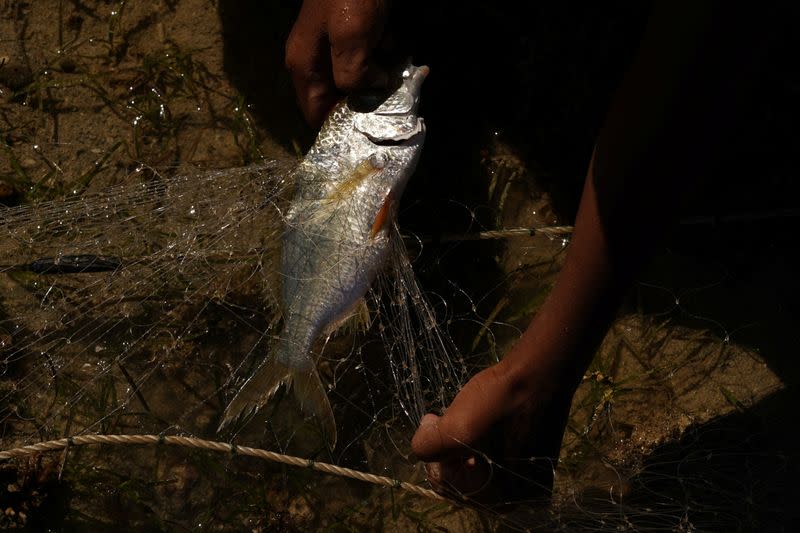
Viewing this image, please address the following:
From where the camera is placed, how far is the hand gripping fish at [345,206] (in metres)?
2.71

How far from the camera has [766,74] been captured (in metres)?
3.39

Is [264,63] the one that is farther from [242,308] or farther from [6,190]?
[6,190]

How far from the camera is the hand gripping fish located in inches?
107

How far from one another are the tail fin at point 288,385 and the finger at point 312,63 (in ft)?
3.31

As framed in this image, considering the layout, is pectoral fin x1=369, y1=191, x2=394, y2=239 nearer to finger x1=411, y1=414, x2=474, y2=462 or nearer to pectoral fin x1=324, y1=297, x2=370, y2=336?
Answer: pectoral fin x1=324, y1=297, x2=370, y2=336

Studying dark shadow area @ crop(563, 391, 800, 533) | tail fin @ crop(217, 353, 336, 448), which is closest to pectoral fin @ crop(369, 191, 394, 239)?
tail fin @ crop(217, 353, 336, 448)

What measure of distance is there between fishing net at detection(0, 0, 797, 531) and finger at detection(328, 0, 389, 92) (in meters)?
0.66

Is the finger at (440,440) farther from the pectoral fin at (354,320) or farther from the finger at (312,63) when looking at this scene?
the finger at (312,63)

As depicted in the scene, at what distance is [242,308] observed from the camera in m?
3.31

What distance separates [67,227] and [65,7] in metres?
1.22

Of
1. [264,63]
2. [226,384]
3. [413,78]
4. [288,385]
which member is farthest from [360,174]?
[226,384]

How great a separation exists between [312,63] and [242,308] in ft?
3.97

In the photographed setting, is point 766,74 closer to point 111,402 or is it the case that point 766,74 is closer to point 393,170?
point 393,170

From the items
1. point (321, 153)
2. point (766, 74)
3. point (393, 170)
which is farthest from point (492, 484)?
point (766, 74)
